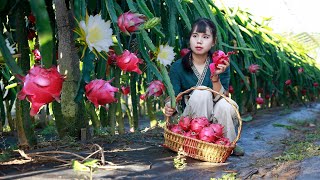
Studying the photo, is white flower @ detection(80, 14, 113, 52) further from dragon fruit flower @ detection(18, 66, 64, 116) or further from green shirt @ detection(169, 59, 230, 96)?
green shirt @ detection(169, 59, 230, 96)

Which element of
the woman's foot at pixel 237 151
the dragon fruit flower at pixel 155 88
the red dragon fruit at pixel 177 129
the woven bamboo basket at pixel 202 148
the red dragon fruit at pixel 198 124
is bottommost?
the woman's foot at pixel 237 151

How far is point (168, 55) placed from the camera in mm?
2098

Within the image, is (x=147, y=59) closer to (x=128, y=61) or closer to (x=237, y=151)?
(x=128, y=61)

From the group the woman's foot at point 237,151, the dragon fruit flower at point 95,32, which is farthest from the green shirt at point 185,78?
the dragon fruit flower at point 95,32

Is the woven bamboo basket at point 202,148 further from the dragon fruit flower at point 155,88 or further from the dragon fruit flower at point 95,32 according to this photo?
the dragon fruit flower at point 95,32

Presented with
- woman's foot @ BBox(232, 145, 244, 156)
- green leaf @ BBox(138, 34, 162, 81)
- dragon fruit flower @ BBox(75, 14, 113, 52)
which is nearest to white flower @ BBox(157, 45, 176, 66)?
green leaf @ BBox(138, 34, 162, 81)

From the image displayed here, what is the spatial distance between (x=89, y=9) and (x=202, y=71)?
73 cm

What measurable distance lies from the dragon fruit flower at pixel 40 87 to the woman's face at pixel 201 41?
135 cm

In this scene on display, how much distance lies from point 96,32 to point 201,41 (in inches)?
40.7

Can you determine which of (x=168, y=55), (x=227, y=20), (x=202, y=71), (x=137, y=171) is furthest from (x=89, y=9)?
(x=227, y=20)

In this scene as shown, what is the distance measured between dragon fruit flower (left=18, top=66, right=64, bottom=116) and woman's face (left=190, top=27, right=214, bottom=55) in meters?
1.35

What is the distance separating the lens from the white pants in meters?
2.42

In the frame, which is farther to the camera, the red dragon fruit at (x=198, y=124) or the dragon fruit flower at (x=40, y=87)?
the red dragon fruit at (x=198, y=124)

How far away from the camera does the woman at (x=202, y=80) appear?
7.98 ft
